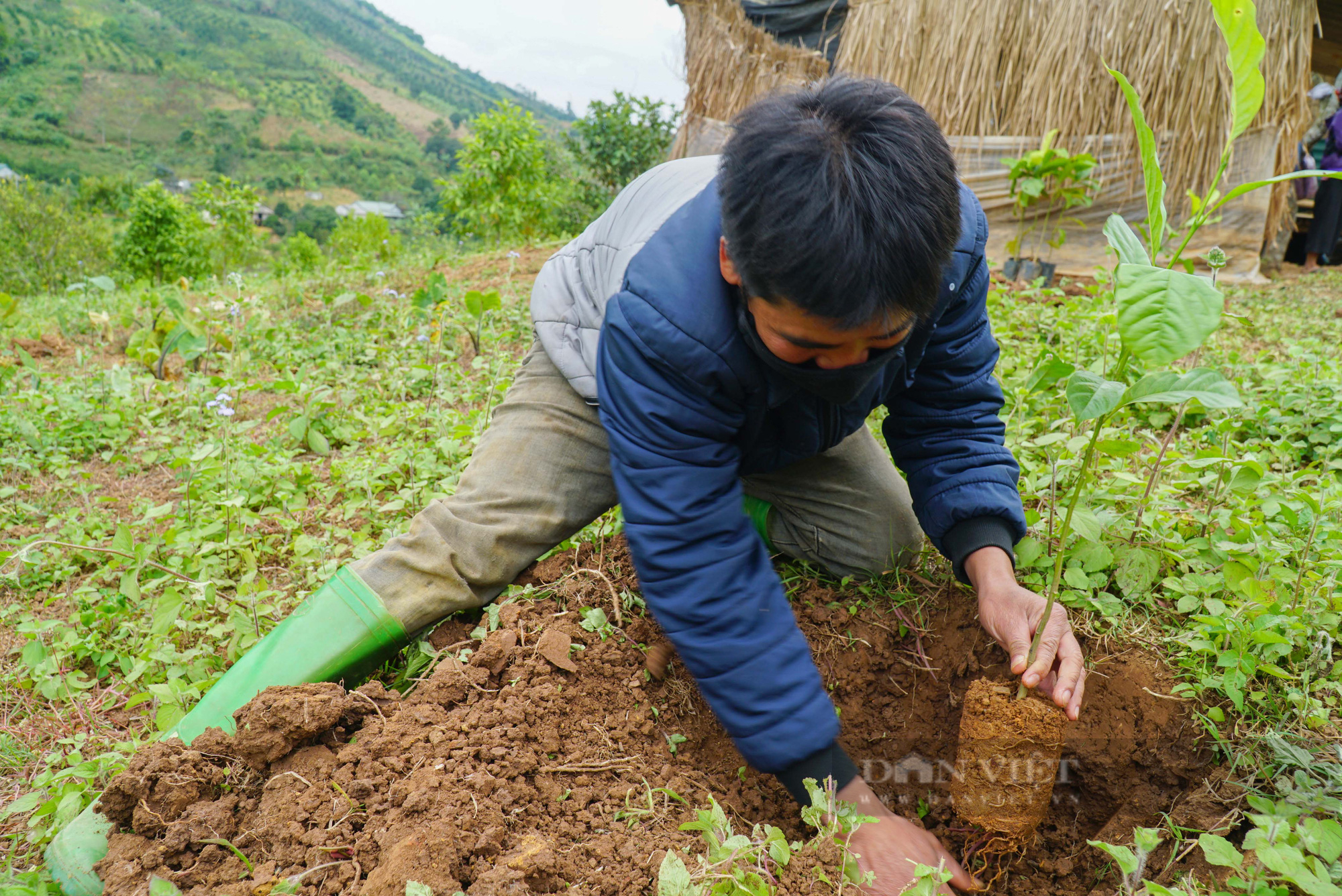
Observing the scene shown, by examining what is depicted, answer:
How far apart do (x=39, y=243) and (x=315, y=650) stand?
26.1 metres

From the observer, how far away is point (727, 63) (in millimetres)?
7133

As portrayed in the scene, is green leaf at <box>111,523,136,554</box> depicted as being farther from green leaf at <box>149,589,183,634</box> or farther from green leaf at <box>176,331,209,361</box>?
green leaf at <box>176,331,209,361</box>

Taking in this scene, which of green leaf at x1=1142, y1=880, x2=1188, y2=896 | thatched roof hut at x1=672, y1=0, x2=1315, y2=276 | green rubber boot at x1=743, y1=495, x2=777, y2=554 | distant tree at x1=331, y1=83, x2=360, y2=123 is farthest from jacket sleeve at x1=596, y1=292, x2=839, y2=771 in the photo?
distant tree at x1=331, y1=83, x2=360, y2=123

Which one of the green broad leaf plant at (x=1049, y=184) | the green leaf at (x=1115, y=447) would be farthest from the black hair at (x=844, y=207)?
the green broad leaf plant at (x=1049, y=184)

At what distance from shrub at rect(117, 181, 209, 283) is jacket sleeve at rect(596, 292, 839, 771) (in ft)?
46.1

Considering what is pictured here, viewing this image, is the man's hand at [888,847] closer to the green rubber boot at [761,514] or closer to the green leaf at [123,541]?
the green rubber boot at [761,514]

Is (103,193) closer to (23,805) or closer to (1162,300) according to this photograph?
(23,805)

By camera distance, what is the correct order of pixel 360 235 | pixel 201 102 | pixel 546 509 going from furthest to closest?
pixel 201 102 < pixel 360 235 < pixel 546 509

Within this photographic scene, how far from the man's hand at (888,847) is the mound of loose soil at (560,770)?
0.42 feet

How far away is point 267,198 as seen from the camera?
60.4 metres

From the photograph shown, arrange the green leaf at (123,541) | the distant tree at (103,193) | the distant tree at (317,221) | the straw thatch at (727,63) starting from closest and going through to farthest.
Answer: the green leaf at (123,541), the straw thatch at (727,63), the distant tree at (103,193), the distant tree at (317,221)

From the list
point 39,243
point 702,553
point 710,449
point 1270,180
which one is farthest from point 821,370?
point 39,243

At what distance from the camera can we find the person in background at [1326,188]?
565 cm

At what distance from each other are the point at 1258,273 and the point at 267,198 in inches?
2650
